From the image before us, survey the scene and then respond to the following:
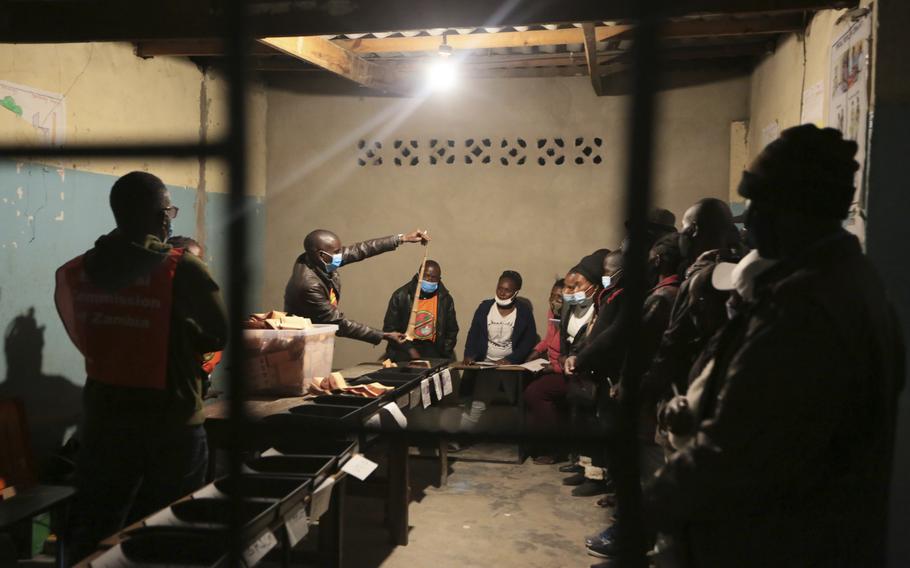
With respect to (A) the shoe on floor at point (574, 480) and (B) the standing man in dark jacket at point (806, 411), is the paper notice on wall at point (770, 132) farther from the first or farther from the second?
(B) the standing man in dark jacket at point (806, 411)

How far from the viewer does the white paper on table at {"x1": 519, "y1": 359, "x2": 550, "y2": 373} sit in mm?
6261

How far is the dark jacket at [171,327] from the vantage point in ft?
9.39

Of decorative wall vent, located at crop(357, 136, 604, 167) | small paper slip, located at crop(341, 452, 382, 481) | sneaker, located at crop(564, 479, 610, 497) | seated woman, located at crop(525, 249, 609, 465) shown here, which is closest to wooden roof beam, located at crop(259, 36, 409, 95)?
decorative wall vent, located at crop(357, 136, 604, 167)

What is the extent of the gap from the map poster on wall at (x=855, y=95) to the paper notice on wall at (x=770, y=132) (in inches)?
71.1

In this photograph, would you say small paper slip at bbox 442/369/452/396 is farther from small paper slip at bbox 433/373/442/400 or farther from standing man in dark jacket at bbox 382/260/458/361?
standing man in dark jacket at bbox 382/260/458/361

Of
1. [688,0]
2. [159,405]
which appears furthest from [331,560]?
[688,0]

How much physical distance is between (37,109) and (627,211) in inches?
195

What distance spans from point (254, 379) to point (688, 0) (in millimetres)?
3131

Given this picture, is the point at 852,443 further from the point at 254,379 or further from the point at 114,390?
the point at 254,379

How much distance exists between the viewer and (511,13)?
2.01 m

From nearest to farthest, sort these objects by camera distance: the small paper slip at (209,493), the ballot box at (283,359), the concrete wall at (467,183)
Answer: the small paper slip at (209,493)
the ballot box at (283,359)
the concrete wall at (467,183)

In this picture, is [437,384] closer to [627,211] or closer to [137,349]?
[137,349]

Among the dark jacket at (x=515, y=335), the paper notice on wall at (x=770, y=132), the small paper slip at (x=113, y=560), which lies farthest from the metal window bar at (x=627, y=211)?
the dark jacket at (x=515, y=335)

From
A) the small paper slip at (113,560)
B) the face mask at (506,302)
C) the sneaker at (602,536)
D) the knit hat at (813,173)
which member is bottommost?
the sneaker at (602,536)
